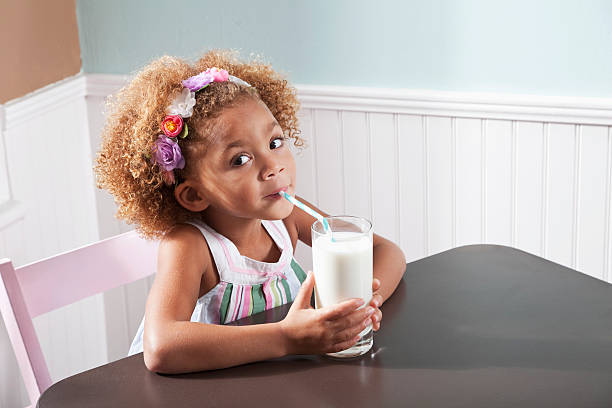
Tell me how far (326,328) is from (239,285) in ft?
1.07

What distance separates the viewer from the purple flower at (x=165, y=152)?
1.11 metres

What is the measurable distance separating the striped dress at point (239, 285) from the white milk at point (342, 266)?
27 centimetres

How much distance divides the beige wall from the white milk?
1.21 meters

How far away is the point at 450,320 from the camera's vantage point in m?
1.04

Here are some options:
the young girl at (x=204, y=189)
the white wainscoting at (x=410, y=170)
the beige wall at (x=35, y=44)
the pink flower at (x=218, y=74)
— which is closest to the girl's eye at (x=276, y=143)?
the young girl at (x=204, y=189)

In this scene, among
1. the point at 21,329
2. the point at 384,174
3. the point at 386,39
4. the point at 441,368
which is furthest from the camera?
the point at 384,174

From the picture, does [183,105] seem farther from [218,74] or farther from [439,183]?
[439,183]

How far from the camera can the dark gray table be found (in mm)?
860

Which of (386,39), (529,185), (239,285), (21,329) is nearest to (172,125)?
(239,285)

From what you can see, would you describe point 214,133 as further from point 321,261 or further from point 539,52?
point 539,52

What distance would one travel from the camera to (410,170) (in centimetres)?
196

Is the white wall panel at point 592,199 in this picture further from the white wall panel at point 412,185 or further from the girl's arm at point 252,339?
the girl's arm at point 252,339

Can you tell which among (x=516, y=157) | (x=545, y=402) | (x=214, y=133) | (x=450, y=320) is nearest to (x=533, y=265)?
(x=450, y=320)

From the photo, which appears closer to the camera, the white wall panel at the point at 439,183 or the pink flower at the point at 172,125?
the pink flower at the point at 172,125
